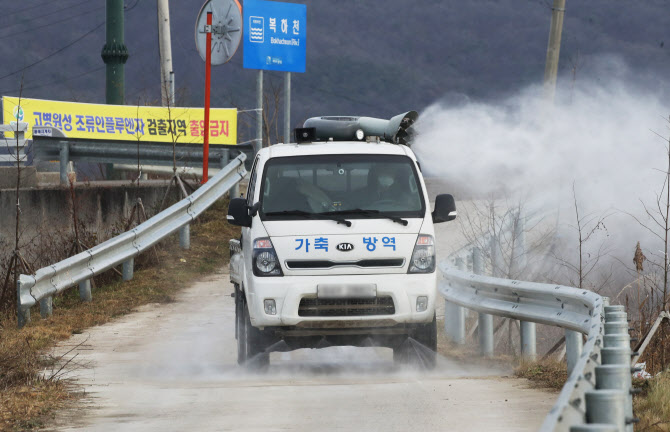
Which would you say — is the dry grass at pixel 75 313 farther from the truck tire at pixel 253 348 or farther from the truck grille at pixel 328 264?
the truck grille at pixel 328 264

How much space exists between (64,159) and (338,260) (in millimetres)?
12343

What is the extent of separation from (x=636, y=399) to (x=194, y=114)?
996 inches

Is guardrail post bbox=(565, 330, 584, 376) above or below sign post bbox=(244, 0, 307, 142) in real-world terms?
below

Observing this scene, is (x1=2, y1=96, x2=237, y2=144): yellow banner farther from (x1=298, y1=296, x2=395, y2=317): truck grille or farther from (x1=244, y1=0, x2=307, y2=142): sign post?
(x1=298, y1=296, x2=395, y2=317): truck grille

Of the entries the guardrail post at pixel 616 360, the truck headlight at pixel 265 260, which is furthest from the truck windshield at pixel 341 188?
the guardrail post at pixel 616 360

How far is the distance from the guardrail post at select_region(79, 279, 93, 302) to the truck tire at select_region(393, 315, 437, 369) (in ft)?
19.1

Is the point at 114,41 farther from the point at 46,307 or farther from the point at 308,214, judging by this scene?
the point at 308,214

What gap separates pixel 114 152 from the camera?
21.5 meters

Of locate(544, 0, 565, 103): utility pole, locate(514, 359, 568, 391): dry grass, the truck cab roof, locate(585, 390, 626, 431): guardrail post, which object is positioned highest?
locate(544, 0, 565, 103): utility pole

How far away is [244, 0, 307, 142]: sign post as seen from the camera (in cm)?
2711

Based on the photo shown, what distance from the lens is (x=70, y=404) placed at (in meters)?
8.59

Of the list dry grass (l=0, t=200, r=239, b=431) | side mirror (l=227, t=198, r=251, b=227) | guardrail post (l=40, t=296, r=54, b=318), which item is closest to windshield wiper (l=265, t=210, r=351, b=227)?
side mirror (l=227, t=198, r=251, b=227)

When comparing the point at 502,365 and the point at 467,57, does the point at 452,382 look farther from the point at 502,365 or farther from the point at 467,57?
the point at 467,57

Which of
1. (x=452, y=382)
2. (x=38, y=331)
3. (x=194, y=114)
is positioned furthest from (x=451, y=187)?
(x=452, y=382)
